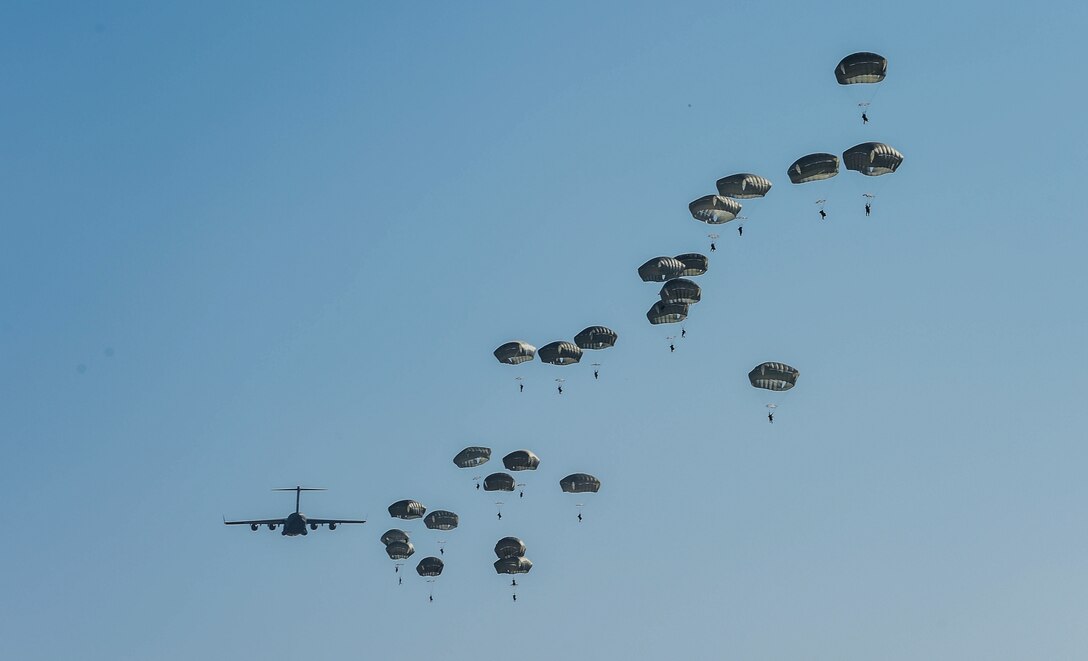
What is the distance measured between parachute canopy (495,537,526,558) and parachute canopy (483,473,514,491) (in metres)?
4.54

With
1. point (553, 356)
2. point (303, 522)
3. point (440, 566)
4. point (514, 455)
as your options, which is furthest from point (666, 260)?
point (303, 522)

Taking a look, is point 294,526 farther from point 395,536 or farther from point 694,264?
point 694,264

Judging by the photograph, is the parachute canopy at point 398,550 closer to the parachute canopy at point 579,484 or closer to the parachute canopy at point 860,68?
the parachute canopy at point 579,484

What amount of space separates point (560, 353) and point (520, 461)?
10.7 meters

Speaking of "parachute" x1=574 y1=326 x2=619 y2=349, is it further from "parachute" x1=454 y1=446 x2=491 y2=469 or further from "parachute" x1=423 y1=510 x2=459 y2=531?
"parachute" x1=423 y1=510 x2=459 y2=531

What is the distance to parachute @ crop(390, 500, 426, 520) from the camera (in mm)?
149000

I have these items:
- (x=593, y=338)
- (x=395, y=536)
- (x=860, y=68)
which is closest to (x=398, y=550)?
(x=395, y=536)

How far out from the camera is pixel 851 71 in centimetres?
12325

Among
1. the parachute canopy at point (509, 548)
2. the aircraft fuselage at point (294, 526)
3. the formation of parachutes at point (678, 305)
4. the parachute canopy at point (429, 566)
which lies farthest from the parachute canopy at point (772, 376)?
the aircraft fuselage at point (294, 526)

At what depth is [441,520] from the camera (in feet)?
481

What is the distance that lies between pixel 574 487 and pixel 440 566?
17.1m

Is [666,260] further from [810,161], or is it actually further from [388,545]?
[388,545]

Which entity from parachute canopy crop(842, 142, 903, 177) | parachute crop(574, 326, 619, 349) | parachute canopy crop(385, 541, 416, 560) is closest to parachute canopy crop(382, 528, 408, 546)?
parachute canopy crop(385, 541, 416, 560)

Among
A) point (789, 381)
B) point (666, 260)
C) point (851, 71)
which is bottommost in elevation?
point (789, 381)
